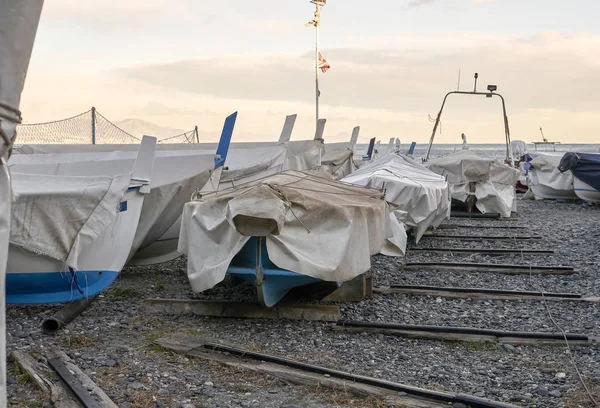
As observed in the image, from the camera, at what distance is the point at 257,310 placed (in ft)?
28.2

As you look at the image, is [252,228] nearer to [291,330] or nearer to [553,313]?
[291,330]

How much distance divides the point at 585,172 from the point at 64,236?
22.4m

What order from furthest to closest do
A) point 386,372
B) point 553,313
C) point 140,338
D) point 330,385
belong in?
point 553,313 < point 140,338 < point 386,372 < point 330,385

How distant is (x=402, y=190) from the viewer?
15133 mm

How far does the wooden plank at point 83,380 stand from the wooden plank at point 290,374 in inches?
40.1

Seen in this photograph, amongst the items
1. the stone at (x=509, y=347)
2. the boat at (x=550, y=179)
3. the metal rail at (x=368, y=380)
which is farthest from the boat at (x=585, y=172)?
the metal rail at (x=368, y=380)

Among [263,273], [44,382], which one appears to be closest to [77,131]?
A: [263,273]

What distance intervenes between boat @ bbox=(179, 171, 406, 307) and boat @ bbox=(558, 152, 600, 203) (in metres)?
19.3

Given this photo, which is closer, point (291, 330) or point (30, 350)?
point (30, 350)

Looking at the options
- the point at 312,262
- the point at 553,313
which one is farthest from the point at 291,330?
the point at 553,313

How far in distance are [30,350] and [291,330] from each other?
2.89 m

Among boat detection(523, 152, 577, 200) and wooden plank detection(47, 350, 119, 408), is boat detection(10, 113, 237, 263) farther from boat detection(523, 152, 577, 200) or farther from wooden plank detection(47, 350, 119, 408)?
boat detection(523, 152, 577, 200)

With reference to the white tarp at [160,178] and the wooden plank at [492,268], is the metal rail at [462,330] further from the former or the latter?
the wooden plank at [492,268]

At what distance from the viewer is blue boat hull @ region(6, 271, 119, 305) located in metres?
8.36
